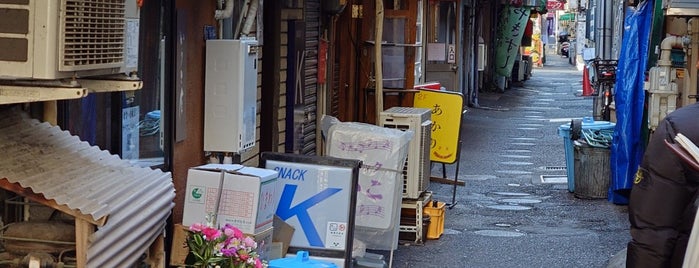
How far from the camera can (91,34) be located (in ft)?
15.7

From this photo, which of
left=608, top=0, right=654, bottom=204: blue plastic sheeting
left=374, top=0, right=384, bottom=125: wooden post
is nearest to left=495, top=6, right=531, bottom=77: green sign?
left=608, top=0, right=654, bottom=204: blue plastic sheeting

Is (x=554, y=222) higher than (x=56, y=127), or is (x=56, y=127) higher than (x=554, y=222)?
(x=56, y=127)

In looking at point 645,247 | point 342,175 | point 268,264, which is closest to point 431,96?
point 342,175

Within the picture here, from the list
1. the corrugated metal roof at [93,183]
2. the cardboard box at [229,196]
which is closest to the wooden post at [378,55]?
the cardboard box at [229,196]

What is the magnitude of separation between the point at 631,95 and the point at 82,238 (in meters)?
9.48

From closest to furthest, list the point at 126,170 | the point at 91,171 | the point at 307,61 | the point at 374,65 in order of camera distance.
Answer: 1. the point at 91,171
2. the point at 126,170
3. the point at 307,61
4. the point at 374,65

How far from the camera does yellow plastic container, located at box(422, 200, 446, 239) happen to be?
11.4m

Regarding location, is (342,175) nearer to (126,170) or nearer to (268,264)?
(268,264)

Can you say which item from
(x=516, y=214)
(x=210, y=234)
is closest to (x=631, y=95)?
(x=516, y=214)

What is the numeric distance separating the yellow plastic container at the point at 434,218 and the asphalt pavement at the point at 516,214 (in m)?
0.07

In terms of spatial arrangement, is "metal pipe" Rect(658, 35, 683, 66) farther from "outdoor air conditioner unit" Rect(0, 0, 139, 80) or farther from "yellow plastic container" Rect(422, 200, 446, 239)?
"outdoor air conditioner unit" Rect(0, 0, 139, 80)

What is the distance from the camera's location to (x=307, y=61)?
11906 mm

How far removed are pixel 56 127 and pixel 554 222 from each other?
8.11 m

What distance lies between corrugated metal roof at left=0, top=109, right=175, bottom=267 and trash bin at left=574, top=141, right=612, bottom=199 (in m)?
9.04
